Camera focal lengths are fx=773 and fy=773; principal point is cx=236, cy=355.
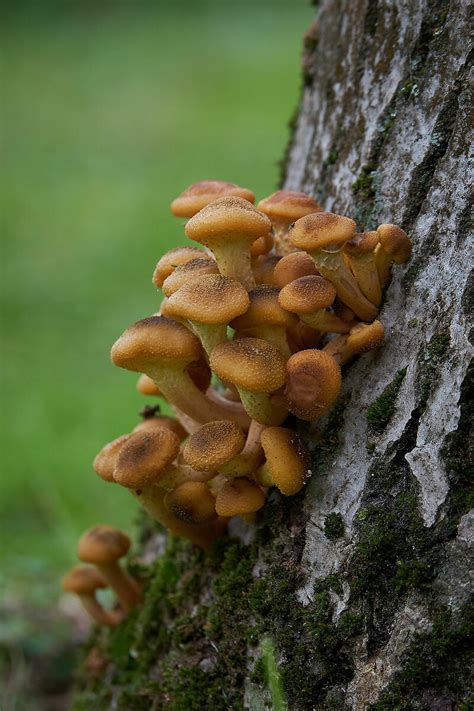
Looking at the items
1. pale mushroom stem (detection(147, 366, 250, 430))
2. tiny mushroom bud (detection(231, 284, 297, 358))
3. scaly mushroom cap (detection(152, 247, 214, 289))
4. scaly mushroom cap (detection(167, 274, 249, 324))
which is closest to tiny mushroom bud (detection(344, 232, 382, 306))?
tiny mushroom bud (detection(231, 284, 297, 358))

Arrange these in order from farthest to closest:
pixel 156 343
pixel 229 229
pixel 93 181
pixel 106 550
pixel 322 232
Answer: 1. pixel 93 181
2. pixel 106 550
3. pixel 156 343
4. pixel 229 229
5. pixel 322 232

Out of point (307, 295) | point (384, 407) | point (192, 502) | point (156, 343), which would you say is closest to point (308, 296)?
point (307, 295)

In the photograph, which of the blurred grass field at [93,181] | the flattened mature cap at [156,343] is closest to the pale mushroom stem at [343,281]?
the flattened mature cap at [156,343]

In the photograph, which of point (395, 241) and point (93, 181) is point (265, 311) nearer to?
point (395, 241)

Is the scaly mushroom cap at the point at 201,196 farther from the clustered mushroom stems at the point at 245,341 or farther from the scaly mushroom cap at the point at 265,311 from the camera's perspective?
the scaly mushroom cap at the point at 265,311

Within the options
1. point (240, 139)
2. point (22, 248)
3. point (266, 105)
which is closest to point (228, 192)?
point (22, 248)

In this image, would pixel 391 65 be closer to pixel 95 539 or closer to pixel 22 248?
pixel 95 539
